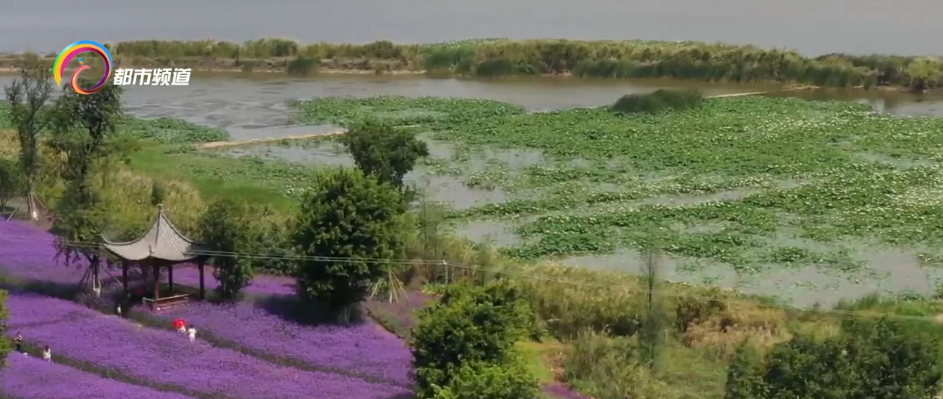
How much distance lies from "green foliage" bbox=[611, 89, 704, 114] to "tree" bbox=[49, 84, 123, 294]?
81.2 feet

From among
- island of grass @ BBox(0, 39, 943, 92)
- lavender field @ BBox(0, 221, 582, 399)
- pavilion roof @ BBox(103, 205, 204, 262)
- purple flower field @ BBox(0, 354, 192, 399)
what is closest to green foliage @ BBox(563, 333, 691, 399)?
lavender field @ BBox(0, 221, 582, 399)

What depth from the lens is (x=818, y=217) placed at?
1069 inches

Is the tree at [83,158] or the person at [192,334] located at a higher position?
the tree at [83,158]

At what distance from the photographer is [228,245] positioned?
20797 mm

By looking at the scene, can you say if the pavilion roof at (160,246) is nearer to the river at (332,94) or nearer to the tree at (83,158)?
the tree at (83,158)

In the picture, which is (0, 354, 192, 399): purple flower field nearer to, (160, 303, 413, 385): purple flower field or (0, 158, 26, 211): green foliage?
(160, 303, 413, 385): purple flower field

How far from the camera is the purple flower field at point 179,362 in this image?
16125 millimetres

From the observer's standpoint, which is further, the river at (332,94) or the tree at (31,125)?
the river at (332,94)

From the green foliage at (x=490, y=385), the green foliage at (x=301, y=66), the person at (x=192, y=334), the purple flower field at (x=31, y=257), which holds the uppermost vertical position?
the green foliage at (x=301, y=66)

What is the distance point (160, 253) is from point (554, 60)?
45.9 m

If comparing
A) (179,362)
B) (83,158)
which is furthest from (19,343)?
(83,158)

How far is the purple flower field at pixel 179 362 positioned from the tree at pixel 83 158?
5.77 ft

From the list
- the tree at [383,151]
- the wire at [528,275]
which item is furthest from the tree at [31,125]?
the tree at [383,151]

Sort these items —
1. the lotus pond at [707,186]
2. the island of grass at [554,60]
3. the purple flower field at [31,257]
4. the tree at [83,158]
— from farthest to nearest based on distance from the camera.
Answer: the island of grass at [554,60] < the lotus pond at [707,186] < the purple flower field at [31,257] < the tree at [83,158]
